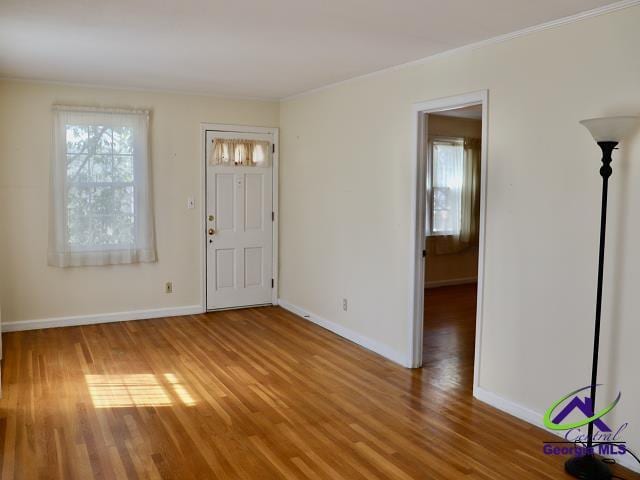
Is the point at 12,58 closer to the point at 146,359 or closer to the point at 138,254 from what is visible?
the point at 138,254

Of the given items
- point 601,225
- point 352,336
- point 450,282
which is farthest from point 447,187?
point 601,225

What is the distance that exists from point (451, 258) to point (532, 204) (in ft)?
15.8

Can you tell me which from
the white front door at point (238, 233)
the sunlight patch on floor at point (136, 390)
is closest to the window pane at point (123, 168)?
the white front door at point (238, 233)

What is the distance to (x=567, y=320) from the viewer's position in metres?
3.30

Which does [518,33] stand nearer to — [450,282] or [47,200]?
[47,200]

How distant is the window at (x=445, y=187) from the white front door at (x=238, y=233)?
2456 millimetres

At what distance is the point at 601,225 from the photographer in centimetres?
295

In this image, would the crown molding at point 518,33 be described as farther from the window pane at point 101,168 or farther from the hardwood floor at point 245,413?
the window pane at point 101,168

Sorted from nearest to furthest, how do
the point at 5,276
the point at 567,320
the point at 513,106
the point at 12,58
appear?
the point at 567,320, the point at 513,106, the point at 12,58, the point at 5,276

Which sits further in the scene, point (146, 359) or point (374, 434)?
point (146, 359)

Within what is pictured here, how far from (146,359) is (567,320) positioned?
332 centimetres

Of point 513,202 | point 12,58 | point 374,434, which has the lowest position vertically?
point 374,434

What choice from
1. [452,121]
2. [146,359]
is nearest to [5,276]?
[146,359]

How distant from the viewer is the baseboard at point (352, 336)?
4.75 meters
